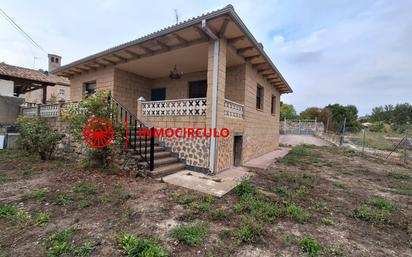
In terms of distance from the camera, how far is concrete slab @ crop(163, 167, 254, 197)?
4297 mm

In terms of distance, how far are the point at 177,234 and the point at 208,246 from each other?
0.46 meters

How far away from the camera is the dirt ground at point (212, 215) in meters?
2.29

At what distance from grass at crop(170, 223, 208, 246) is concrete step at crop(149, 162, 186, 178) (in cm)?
253

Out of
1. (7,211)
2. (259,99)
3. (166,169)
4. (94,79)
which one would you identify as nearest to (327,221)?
(166,169)

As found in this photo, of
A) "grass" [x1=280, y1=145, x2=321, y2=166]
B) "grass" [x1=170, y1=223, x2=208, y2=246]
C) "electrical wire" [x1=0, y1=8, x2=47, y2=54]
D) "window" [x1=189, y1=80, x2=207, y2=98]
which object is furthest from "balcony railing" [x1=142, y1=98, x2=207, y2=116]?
"electrical wire" [x1=0, y1=8, x2=47, y2=54]

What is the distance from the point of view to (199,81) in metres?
8.73

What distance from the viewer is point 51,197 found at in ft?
11.7

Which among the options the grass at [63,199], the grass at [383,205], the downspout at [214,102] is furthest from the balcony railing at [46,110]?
the grass at [383,205]

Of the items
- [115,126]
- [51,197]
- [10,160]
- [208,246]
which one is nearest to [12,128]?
[10,160]

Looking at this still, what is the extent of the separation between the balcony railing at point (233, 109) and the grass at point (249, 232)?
3861 mm

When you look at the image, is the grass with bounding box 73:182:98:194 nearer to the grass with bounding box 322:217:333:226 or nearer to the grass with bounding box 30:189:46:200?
the grass with bounding box 30:189:46:200

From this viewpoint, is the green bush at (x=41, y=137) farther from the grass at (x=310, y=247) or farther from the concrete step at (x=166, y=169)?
the grass at (x=310, y=247)

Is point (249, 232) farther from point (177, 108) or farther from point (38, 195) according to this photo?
point (177, 108)

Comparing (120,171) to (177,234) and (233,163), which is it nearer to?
(177,234)
